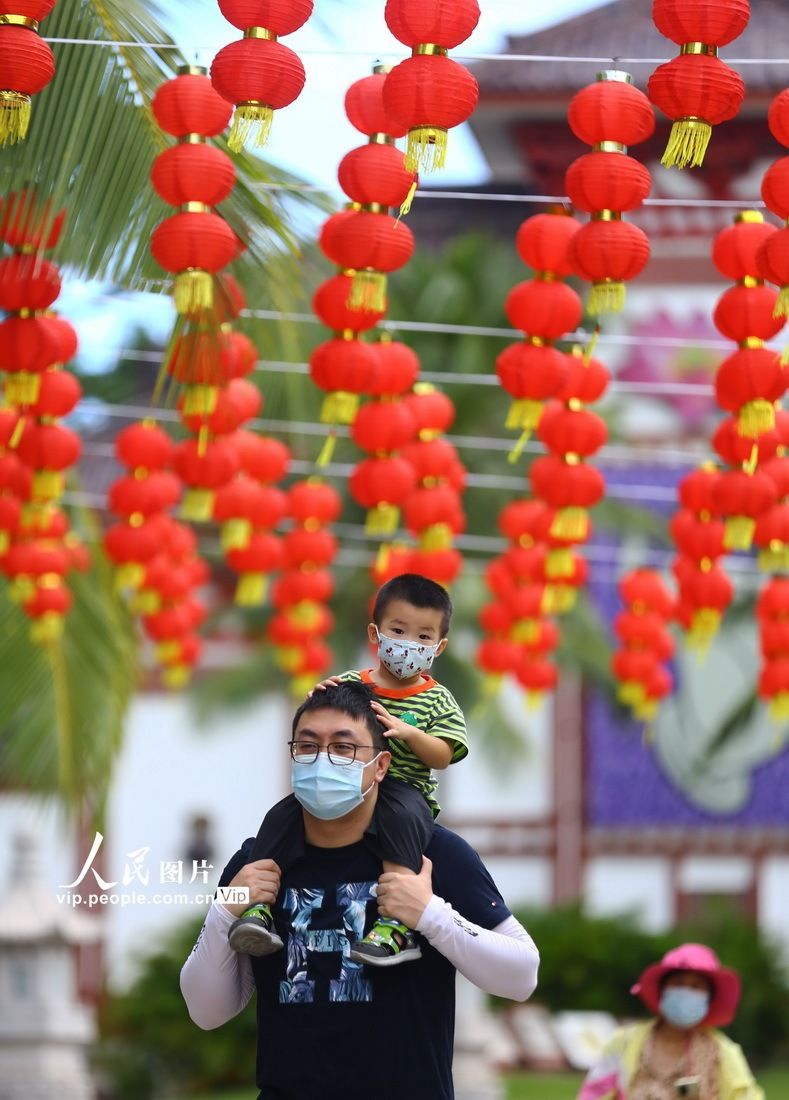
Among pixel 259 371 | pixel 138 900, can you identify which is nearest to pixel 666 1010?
pixel 138 900

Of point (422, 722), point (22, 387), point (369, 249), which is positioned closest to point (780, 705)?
point (22, 387)

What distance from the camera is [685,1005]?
720 cm

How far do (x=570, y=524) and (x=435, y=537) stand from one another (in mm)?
760

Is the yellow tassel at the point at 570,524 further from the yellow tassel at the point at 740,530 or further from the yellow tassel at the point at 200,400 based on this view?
the yellow tassel at the point at 200,400

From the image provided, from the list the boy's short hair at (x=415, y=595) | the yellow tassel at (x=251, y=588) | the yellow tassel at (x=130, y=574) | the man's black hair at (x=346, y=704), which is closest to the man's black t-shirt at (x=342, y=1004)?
the man's black hair at (x=346, y=704)

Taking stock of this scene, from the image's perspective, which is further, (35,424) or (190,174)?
(35,424)

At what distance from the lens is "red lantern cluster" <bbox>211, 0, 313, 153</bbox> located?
6246 millimetres

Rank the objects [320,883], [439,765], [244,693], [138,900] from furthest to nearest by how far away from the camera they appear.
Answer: [244,693], [138,900], [439,765], [320,883]

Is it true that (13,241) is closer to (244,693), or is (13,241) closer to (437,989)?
(437,989)

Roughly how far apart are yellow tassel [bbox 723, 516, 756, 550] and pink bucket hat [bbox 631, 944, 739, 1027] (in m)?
2.23

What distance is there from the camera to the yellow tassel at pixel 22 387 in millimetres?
7988

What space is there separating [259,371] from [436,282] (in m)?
5.90

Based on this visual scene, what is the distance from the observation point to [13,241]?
7.57m

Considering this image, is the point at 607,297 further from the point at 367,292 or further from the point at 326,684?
the point at 326,684
